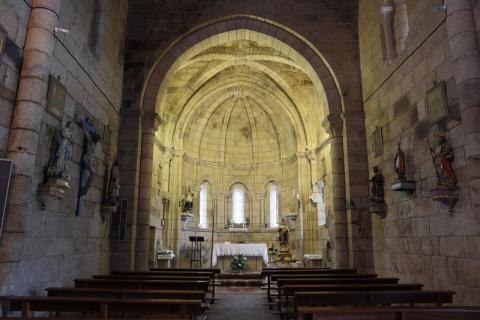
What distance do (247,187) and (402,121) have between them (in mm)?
14000

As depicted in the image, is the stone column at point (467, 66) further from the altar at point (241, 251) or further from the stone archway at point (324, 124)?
the altar at point (241, 251)

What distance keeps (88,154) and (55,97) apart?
1.63 metres

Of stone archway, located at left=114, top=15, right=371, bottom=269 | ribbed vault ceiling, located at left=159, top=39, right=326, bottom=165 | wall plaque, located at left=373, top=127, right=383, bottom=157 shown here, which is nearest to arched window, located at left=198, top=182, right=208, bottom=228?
ribbed vault ceiling, located at left=159, top=39, right=326, bottom=165

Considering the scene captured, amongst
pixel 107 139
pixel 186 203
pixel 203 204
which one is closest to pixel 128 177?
pixel 107 139

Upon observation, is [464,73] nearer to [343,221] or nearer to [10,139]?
[343,221]

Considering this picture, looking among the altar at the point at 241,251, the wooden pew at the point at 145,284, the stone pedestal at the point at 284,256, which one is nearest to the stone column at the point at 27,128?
the wooden pew at the point at 145,284

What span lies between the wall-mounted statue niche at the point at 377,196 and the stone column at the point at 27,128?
Result: 7.41 m

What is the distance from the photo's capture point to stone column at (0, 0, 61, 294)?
5.15m

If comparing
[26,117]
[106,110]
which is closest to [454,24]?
[26,117]

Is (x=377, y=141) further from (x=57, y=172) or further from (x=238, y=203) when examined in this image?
(x=238, y=203)

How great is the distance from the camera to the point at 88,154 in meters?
7.91

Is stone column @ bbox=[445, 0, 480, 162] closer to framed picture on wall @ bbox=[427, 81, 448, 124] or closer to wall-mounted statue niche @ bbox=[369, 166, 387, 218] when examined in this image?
framed picture on wall @ bbox=[427, 81, 448, 124]

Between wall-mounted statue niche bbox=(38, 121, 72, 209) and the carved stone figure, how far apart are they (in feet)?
22.9

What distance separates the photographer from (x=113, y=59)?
33.7ft
